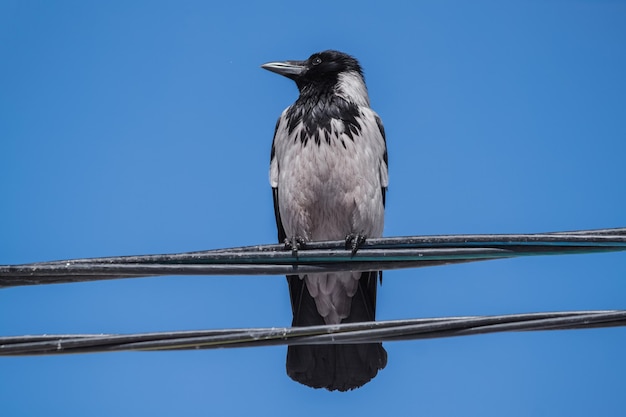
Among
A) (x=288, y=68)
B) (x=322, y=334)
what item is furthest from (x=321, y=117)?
(x=322, y=334)

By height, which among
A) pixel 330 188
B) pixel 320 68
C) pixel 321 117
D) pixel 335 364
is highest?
pixel 320 68

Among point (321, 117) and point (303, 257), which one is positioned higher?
point (321, 117)

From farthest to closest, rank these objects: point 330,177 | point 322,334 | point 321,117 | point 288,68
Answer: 1. point 288,68
2. point 321,117
3. point 330,177
4. point 322,334

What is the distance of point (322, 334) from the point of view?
10.3 feet

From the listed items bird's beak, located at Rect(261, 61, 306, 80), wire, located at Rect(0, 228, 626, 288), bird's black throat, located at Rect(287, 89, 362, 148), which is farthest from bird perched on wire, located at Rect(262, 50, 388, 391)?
wire, located at Rect(0, 228, 626, 288)

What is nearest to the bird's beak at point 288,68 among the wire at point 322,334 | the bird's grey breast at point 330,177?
the bird's grey breast at point 330,177

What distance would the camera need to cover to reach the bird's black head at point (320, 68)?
694 cm

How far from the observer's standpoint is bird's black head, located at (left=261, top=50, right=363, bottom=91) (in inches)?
273

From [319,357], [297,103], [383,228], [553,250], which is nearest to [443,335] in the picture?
[553,250]

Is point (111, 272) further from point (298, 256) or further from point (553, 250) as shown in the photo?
point (553, 250)

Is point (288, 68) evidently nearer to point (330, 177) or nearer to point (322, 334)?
point (330, 177)

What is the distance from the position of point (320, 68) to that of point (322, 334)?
4158mm

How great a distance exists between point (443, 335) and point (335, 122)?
328 cm

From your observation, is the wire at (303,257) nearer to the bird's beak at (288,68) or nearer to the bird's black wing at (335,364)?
the bird's black wing at (335,364)
